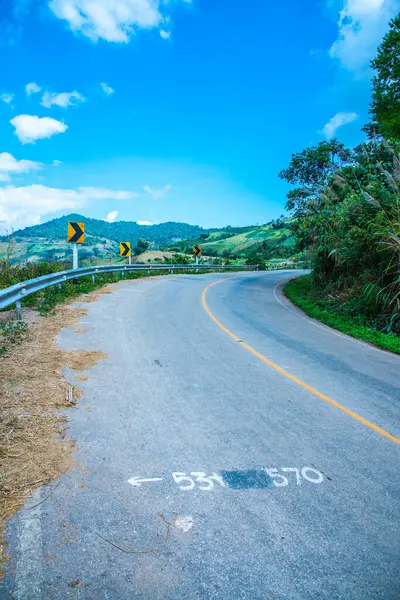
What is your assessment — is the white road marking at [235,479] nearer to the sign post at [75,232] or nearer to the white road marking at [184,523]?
the white road marking at [184,523]

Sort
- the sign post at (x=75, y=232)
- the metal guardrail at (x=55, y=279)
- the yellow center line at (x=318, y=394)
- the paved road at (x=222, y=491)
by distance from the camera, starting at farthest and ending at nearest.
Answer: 1. the sign post at (x=75, y=232)
2. the metal guardrail at (x=55, y=279)
3. the yellow center line at (x=318, y=394)
4. the paved road at (x=222, y=491)

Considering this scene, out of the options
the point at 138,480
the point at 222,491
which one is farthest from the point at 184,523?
the point at 138,480

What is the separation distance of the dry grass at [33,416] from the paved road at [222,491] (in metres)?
0.17

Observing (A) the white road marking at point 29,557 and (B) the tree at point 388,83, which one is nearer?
(A) the white road marking at point 29,557

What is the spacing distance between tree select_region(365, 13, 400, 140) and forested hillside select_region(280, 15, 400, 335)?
0.06m

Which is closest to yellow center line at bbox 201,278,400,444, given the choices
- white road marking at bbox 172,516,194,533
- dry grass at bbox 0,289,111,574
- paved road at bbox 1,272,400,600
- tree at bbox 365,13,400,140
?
paved road at bbox 1,272,400,600

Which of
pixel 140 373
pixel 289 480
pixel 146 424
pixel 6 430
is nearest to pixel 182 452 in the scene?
pixel 146 424

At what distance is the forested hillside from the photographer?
10.9m

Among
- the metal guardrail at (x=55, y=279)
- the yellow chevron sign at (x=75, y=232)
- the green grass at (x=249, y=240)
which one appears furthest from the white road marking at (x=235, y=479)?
the green grass at (x=249, y=240)

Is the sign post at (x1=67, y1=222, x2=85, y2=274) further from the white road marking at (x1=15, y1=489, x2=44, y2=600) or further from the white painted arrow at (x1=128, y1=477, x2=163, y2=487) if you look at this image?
the white road marking at (x1=15, y1=489, x2=44, y2=600)

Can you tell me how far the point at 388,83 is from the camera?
24781 mm

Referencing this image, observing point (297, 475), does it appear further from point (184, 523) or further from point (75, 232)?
point (75, 232)

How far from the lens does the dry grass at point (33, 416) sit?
117 inches

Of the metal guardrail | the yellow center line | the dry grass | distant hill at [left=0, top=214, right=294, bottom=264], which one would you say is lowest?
the yellow center line
